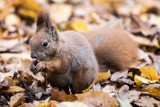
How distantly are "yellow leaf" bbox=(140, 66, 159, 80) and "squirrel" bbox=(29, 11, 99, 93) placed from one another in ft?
1.11

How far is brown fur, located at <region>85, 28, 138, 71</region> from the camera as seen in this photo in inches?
148

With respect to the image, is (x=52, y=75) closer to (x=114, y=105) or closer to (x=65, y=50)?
(x=65, y=50)

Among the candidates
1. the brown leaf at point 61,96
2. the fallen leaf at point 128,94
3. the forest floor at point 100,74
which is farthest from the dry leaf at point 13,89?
the fallen leaf at point 128,94

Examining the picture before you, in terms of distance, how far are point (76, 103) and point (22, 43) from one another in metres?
2.08

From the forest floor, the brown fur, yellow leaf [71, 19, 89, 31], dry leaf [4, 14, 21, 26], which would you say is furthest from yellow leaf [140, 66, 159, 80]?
dry leaf [4, 14, 21, 26]

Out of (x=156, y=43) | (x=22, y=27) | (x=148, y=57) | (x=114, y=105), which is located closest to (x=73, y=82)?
(x=114, y=105)

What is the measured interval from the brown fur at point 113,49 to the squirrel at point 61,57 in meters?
0.37

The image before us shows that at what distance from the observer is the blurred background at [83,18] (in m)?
4.72

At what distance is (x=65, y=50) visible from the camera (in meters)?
3.27

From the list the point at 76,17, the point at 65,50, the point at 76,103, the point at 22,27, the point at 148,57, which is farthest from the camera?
the point at 76,17

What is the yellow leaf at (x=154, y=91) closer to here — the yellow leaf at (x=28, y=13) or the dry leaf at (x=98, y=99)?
the dry leaf at (x=98, y=99)

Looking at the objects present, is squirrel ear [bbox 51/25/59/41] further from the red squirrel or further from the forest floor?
the forest floor

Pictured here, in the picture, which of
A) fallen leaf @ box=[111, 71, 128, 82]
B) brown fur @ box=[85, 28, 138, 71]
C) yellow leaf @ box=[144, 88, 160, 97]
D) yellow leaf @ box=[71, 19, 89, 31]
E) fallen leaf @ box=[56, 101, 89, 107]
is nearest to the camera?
fallen leaf @ box=[56, 101, 89, 107]

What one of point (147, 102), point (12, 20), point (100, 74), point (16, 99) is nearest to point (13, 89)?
point (16, 99)
